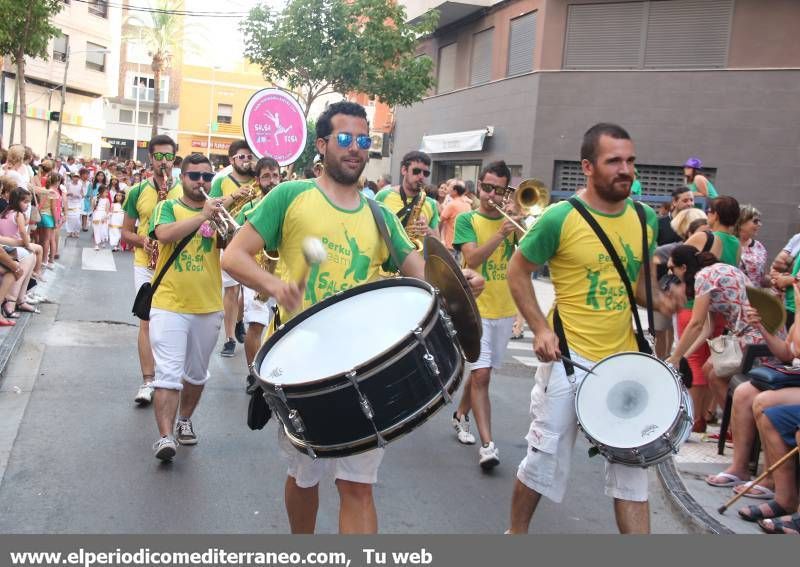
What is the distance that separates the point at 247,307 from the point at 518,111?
14331mm

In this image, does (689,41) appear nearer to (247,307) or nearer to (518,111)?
(518,111)

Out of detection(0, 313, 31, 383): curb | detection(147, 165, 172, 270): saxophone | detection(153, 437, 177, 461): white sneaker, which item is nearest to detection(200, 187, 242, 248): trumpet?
detection(147, 165, 172, 270): saxophone

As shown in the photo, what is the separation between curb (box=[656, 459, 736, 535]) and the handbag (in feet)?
2.86

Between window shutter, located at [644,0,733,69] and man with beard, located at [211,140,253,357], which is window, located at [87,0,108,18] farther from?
man with beard, located at [211,140,253,357]

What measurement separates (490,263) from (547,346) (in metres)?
2.48

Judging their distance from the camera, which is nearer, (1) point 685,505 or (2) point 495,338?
(1) point 685,505

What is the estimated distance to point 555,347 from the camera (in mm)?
4148

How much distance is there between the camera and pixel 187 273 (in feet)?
19.5

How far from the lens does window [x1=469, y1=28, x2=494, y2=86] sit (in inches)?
914

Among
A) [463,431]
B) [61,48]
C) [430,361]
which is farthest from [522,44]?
[61,48]

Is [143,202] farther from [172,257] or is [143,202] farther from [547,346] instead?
[547,346]

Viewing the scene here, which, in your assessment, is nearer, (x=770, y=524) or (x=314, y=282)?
(x=314, y=282)

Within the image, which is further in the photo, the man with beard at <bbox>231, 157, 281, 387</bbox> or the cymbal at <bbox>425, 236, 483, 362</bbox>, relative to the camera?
the man with beard at <bbox>231, 157, 281, 387</bbox>

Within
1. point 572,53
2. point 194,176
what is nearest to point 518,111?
point 572,53
